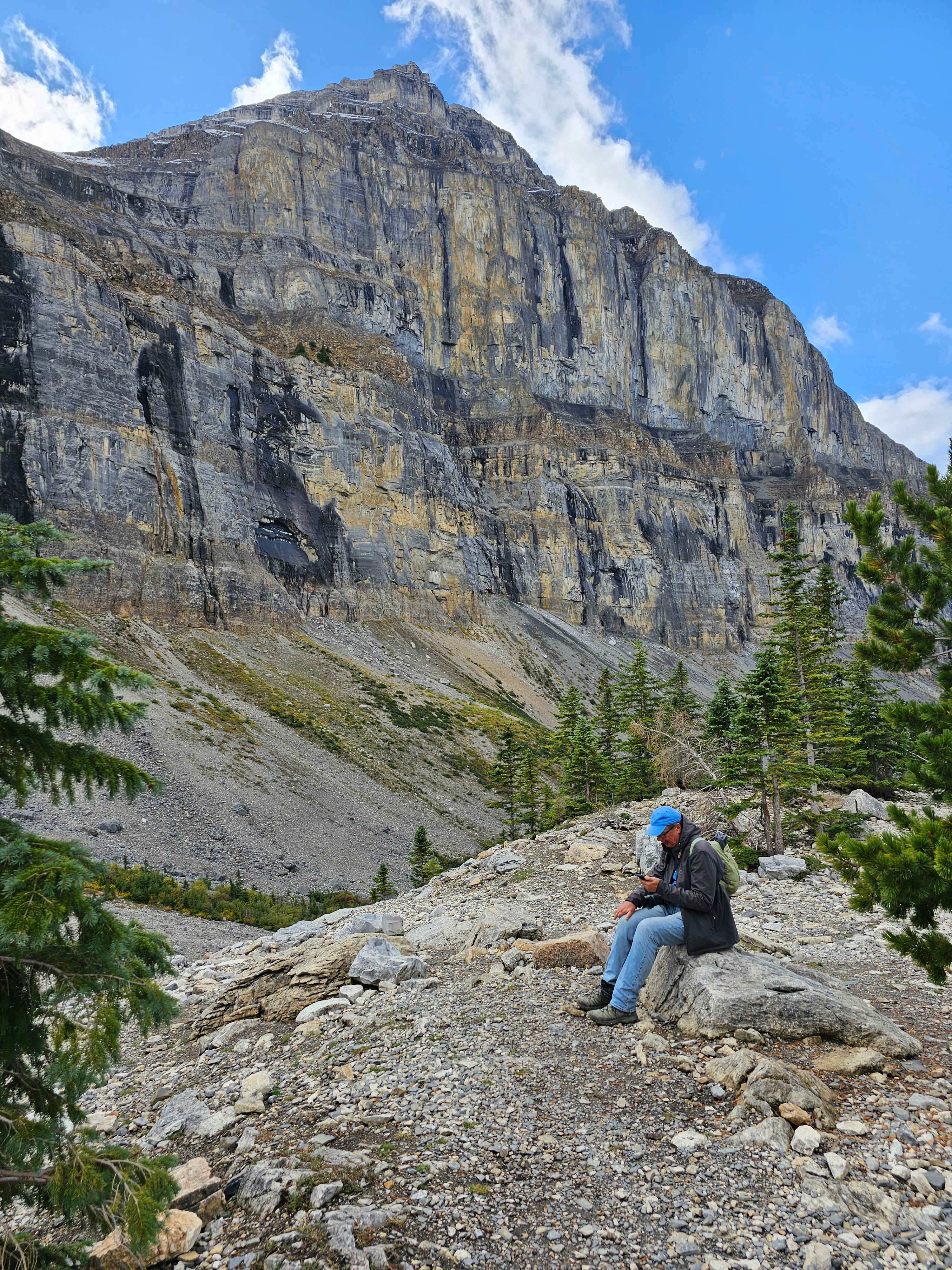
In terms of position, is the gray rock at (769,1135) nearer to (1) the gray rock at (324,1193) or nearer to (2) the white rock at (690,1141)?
(2) the white rock at (690,1141)

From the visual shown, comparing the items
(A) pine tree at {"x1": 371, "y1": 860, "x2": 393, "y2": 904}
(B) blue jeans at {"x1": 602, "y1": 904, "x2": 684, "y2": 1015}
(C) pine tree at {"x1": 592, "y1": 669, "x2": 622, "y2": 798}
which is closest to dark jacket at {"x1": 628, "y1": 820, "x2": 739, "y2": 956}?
(B) blue jeans at {"x1": 602, "y1": 904, "x2": 684, "y2": 1015}

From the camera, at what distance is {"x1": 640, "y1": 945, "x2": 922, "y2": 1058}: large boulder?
5.78 m

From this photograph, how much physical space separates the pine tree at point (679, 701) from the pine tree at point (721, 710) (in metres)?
4.27

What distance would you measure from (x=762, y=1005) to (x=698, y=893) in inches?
40.5

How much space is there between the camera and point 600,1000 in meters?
6.82

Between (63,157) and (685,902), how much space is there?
18523 cm

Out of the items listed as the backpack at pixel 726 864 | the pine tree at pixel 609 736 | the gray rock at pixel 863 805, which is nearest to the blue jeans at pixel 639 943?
the backpack at pixel 726 864

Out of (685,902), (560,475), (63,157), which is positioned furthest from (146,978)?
(63,157)

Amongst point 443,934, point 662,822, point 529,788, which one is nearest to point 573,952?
point 662,822

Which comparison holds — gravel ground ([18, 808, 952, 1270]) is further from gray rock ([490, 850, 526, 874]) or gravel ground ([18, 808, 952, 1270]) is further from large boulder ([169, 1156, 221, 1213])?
gray rock ([490, 850, 526, 874])

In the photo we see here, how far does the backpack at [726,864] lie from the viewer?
6.36 meters

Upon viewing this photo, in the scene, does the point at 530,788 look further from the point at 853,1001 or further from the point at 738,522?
the point at 738,522

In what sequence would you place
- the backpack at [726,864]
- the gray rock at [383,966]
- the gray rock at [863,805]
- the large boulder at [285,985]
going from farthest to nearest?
1. the gray rock at [863,805]
2. the gray rock at [383,966]
3. the large boulder at [285,985]
4. the backpack at [726,864]

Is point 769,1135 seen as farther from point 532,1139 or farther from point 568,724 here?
point 568,724
